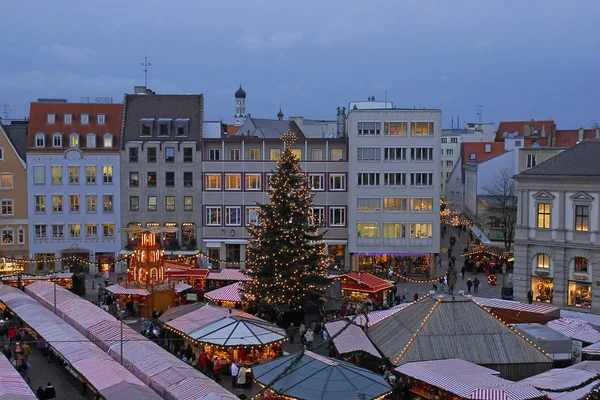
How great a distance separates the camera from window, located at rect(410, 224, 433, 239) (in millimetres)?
57625

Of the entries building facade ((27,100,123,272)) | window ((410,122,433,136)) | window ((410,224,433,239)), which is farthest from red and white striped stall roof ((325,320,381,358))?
building facade ((27,100,123,272))

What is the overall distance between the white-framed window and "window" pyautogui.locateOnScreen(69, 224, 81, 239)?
4.50 metres

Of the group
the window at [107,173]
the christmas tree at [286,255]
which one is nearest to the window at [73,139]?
the window at [107,173]

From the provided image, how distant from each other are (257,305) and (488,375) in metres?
14.6

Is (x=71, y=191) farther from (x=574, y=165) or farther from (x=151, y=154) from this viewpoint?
(x=574, y=165)

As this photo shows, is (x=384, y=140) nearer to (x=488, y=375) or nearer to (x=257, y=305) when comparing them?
(x=257, y=305)

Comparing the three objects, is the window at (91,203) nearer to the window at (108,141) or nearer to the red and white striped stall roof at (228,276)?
the window at (108,141)

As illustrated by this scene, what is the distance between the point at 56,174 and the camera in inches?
2323

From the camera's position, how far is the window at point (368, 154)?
5803 centimetres

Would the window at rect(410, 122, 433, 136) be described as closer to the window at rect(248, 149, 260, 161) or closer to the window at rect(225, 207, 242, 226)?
the window at rect(248, 149, 260, 161)

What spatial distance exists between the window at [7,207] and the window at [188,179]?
1311cm

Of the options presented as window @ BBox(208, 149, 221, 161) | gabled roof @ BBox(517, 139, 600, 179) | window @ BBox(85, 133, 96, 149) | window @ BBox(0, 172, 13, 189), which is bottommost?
window @ BBox(0, 172, 13, 189)

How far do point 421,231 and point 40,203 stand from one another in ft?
95.2

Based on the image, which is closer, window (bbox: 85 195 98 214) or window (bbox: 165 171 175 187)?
window (bbox: 85 195 98 214)
